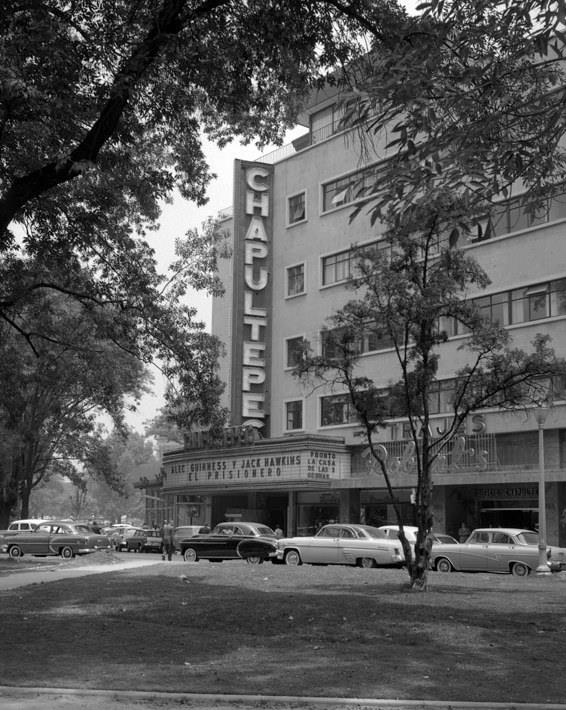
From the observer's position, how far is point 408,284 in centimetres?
1856

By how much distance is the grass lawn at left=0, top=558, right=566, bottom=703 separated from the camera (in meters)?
8.70

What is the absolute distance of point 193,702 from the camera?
7.94 metres

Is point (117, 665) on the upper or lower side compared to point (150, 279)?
lower

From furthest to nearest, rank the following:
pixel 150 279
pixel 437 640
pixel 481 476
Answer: pixel 481 476, pixel 150 279, pixel 437 640

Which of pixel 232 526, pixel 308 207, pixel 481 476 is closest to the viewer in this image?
pixel 232 526

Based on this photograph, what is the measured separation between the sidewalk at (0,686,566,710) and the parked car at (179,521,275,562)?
971 inches

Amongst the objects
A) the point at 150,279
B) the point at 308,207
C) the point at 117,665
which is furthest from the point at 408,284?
the point at 308,207

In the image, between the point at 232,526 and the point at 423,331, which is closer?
the point at 423,331

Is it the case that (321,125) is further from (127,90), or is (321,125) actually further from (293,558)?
(127,90)

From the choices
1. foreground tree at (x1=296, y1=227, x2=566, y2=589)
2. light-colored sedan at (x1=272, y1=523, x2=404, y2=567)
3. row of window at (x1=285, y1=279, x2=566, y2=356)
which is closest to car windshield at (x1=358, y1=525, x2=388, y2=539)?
light-colored sedan at (x1=272, y1=523, x2=404, y2=567)

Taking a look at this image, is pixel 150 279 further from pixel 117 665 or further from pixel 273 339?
pixel 273 339

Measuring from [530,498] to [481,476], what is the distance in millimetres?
2461

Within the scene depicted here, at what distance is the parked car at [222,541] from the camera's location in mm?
33000

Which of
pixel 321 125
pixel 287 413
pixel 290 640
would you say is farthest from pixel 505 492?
pixel 290 640
